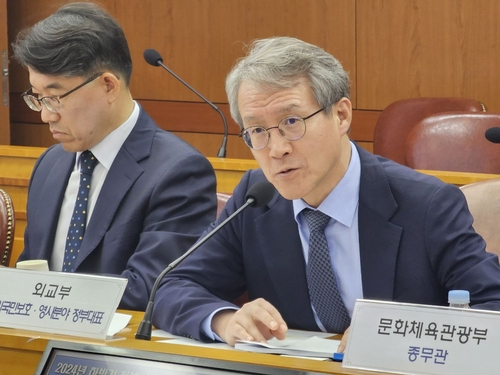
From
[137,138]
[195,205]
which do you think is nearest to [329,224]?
[195,205]

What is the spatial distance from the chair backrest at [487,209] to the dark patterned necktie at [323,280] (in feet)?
1.63

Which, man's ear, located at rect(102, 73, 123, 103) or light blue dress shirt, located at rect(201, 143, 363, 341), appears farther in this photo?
man's ear, located at rect(102, 73, 123, 103)

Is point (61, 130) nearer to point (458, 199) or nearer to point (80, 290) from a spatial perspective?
point (80, 290)

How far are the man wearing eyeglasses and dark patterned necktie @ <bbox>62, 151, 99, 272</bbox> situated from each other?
506mm

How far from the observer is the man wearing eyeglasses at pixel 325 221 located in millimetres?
1912

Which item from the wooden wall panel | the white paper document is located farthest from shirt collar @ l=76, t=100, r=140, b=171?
the wooden wall panel

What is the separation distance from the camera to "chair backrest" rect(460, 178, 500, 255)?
2.25 metres

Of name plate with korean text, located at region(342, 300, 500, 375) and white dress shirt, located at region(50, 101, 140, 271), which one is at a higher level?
name plate with korean text, located at region(342, 300, 500, 375)

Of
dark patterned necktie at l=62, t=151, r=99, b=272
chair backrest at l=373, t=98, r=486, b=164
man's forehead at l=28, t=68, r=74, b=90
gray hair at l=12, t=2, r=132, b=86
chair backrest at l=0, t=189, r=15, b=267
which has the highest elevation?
gray hair at l=12, t=2, r=132, b=86

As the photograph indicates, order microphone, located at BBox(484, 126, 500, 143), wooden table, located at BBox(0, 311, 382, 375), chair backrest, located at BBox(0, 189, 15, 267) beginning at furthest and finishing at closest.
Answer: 1. microphone, located at BBox(484, 126, 500, 143)
2. chair backrest, located at BBox(0, 189, 15, 267)
3. wooden table, located at BBox(0, 311, 382, 375)

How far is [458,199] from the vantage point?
1966 mm

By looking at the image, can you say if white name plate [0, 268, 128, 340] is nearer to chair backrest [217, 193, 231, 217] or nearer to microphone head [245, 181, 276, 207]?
microphone head [245, 181, 276, 207]

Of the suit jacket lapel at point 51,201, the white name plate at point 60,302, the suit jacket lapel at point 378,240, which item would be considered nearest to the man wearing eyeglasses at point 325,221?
the suit jacket lapel at point 378,240

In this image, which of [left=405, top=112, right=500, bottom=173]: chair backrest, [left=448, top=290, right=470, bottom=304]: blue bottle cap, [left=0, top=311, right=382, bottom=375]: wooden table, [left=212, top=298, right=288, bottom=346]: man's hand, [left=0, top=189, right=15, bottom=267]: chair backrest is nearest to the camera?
[left=0, top=311, right=382, bottom=375]: wooden table
